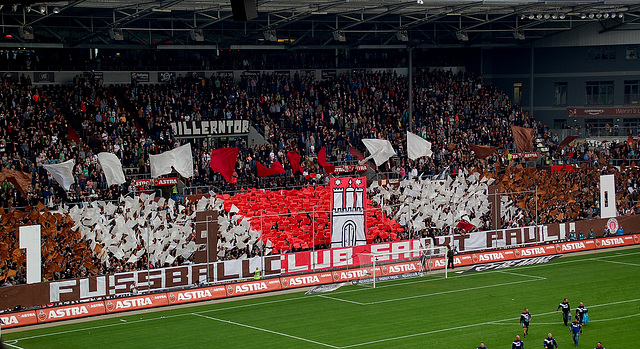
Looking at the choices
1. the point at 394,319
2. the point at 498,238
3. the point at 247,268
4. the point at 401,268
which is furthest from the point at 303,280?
the point at 498,238

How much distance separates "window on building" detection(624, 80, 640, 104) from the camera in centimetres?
7062

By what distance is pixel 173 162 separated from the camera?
45625 millimetres

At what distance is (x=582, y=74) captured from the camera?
72.4m

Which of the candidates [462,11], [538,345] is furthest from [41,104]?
[538,345]

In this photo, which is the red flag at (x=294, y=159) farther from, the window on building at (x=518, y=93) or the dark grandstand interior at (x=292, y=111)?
the window on building at (x=518, y=93)

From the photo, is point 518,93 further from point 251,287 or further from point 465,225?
point 251,287

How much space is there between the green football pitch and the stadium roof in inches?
668

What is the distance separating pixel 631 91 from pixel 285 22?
31260 mm

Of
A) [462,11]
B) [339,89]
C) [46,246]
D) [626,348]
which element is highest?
[462,11]

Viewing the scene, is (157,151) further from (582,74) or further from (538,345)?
(582,74)

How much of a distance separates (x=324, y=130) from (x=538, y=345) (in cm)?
2932

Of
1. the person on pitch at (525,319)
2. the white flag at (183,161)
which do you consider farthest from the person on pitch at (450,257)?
the person on pitch at (525,319)

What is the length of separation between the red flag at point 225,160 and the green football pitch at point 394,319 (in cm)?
896

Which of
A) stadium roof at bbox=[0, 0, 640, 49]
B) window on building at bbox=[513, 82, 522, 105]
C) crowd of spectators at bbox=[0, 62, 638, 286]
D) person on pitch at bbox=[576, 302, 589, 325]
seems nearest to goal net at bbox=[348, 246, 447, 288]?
crowd of spectators at bbox=[0, 62, 638, 286]
